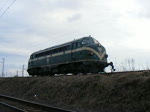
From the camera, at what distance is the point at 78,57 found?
67.2 feet

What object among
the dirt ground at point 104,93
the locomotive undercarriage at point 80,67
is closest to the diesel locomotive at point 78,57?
the locomotive undercarriage at point 80,67

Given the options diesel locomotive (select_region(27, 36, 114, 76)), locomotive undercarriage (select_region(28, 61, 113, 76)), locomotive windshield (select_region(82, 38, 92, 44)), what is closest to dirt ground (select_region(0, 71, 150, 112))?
locomotive undercarriage (select_region(28, 61, 113, 76))

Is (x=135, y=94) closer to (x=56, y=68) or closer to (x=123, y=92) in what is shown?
(x=123, y=92)

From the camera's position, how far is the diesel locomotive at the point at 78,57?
19.6m

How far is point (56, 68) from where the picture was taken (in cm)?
2464

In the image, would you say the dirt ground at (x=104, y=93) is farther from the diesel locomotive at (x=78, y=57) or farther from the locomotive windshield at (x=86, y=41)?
the locomotive windshield at (x=86, y=41)

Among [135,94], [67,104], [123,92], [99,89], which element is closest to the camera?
[135,94]

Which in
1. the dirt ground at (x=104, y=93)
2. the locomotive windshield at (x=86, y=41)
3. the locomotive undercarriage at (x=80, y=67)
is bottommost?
the dirt ground at (x=104, y=93)

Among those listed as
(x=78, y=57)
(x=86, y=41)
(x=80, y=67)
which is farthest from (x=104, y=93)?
(x=86, y=41)

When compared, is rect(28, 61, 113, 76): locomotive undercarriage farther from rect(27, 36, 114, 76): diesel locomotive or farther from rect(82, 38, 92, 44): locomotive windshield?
rect(82, 38, 92, 44): locomotive windshield

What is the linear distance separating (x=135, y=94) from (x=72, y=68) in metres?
11.0

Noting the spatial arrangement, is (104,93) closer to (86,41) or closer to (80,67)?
(80,67)

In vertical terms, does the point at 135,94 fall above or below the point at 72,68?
below

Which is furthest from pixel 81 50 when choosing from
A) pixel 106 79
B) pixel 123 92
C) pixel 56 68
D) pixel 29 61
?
pixel 29 61
